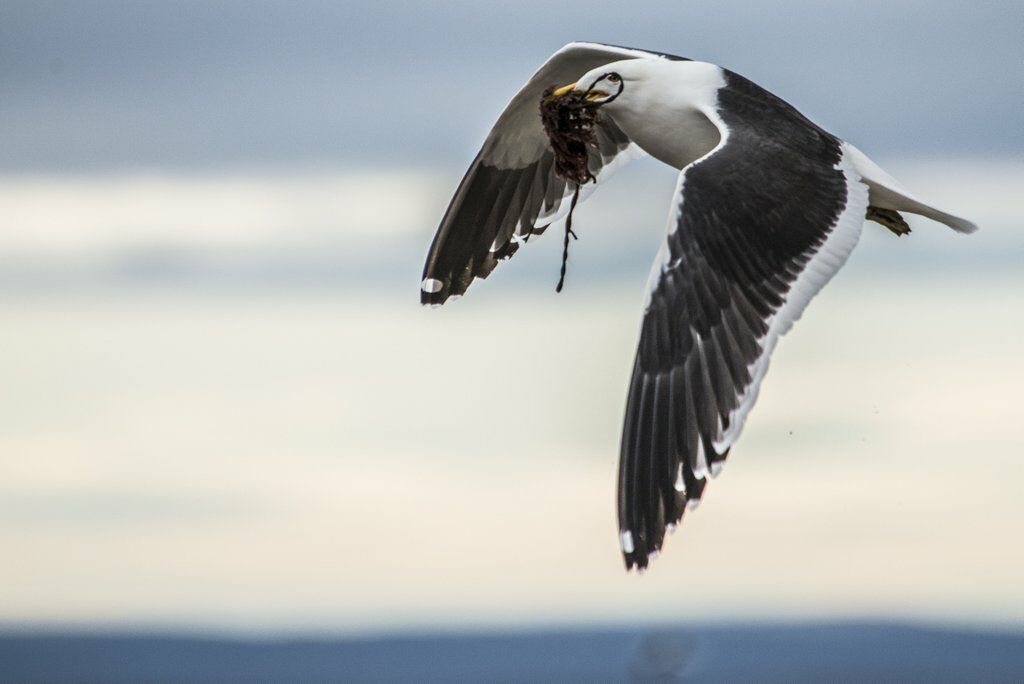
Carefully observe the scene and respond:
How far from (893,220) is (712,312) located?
3132 mm

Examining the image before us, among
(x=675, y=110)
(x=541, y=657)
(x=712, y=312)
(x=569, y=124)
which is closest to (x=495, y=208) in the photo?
(x=569, y=124)

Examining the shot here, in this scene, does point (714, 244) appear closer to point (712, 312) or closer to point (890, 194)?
point (712, 312)

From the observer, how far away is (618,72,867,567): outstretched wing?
12852 mm

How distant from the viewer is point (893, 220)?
51.5ft

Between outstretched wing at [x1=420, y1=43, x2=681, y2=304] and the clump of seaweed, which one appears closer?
the clump of seaweed

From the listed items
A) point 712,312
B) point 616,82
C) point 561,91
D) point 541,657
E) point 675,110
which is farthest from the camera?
point 541,657

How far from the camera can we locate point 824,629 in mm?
132375

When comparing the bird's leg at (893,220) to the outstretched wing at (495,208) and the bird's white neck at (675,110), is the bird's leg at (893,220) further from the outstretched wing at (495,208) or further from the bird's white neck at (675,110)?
the outstretched wing at (495,208)

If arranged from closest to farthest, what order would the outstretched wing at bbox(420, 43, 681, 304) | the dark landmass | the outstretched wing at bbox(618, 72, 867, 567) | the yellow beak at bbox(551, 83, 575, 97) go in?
the outstretched wing at bbox(618, 72, 867, 567)
the yellow beak at bbox(551, 83, 575, 97)
the outstretched wing at bbox(420, 43, 681, 304)
the dark landmass

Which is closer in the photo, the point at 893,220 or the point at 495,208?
the point at 893,220

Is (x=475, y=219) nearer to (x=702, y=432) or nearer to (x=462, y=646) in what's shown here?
(x=702, y=432)

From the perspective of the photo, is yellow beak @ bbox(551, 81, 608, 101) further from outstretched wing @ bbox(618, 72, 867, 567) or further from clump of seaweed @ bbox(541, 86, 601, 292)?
outstretched wing @ bbox(618, 72, 867, 567)

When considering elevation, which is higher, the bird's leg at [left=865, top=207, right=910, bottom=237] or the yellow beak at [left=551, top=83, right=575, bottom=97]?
the yellow beak at [left=551, top=83, right=575, bottom=97]

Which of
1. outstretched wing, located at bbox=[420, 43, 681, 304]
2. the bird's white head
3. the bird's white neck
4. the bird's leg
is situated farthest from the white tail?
outstretched wing, located at bbox=[420, 43, 681, 304]
